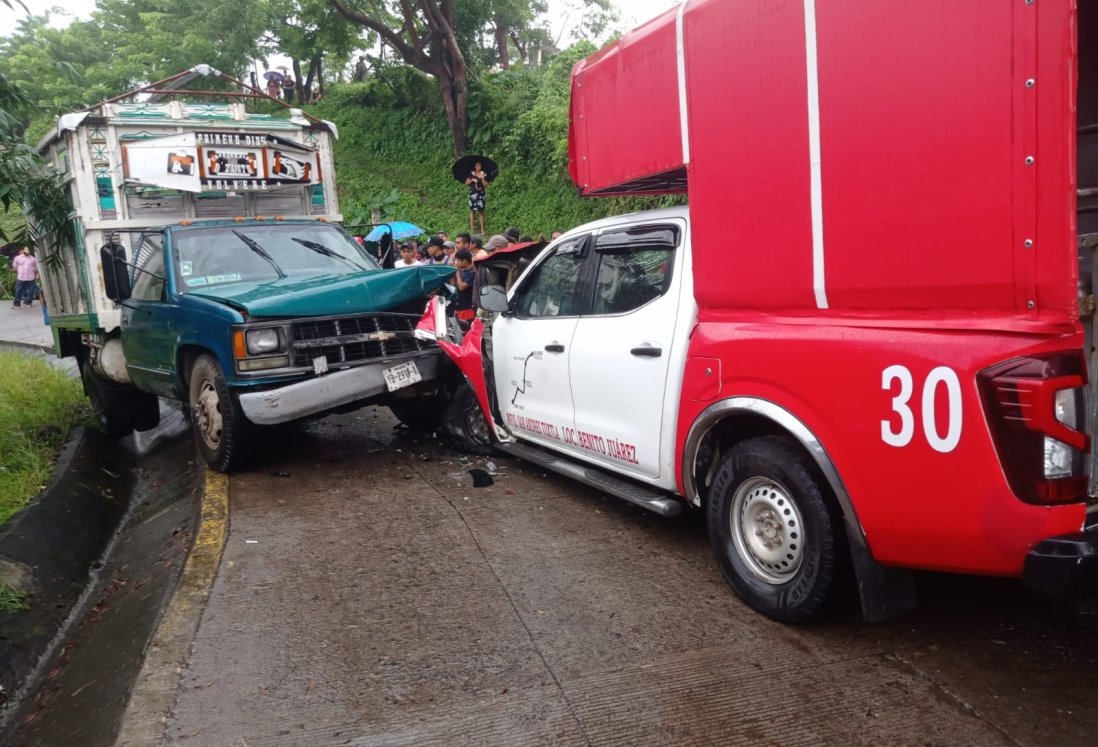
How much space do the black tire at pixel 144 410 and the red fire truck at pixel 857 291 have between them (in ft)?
19.5

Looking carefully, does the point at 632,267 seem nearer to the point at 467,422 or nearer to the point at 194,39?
the point at 467,422

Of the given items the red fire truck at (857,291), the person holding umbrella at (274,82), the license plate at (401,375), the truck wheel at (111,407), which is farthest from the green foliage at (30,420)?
the person holding umbrella at (274,82)

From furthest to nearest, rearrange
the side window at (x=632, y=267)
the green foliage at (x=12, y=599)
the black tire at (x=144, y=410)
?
the black tire at (x=144, y=410)
the green foliage at (x=12, y=599)
the side window at (x=632, y=267)

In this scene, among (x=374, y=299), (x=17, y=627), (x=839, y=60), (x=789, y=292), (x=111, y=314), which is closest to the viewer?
(x=839, y=60)

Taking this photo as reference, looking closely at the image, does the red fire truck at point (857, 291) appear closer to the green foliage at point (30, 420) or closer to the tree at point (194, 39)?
the green foliage at point (30, 420)

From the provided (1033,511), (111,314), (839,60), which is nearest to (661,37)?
(839,60)

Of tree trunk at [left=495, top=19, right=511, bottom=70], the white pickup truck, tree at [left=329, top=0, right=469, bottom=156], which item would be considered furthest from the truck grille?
tree trunk at [left=495, top=19, right=511, bottom=70]

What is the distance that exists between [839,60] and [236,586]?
3.59 metres

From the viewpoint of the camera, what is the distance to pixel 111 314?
26.1ft

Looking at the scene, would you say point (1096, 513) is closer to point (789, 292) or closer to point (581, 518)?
point (789, 292)

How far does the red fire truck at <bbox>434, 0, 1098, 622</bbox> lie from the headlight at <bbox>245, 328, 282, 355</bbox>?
2.39 m

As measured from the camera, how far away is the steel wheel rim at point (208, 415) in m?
6.12

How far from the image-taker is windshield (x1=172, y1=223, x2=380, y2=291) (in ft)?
21.9

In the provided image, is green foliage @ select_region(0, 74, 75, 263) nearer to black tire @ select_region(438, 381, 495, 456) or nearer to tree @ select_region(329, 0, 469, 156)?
black tire @ select_region(438, 381, 495, 456)
